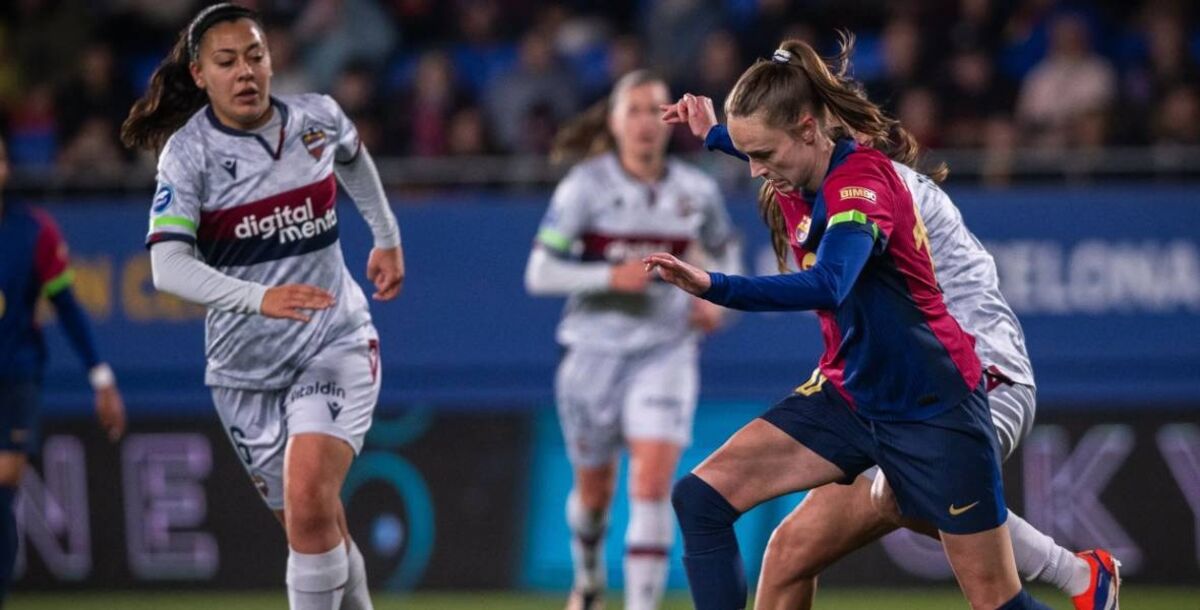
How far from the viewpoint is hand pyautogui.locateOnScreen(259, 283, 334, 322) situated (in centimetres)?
505

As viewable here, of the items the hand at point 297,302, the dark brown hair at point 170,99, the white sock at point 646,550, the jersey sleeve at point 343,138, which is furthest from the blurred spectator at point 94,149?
the hand at point 297,302

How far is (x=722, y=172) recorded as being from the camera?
9789mm

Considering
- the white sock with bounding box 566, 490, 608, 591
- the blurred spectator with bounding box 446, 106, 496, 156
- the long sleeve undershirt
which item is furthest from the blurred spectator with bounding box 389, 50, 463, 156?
the long sleeve undershirt

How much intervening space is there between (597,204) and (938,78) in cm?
329

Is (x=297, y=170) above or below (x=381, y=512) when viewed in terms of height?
above

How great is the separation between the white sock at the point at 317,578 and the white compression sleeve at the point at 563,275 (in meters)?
2.54

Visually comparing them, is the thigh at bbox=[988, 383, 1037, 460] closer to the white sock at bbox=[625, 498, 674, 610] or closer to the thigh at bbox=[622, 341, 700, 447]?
the white sock at bbox=[625, 498, 674, 610]

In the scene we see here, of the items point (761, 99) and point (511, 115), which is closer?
point (761, 99)

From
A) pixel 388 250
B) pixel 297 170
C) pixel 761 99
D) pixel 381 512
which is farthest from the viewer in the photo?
pixel 381 512

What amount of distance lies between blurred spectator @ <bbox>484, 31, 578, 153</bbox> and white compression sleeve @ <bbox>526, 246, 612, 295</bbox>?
2.85m

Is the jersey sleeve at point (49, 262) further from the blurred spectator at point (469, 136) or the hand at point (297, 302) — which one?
the blurred spectator at point (469, 136)

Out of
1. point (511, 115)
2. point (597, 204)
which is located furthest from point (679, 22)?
point (597, 204)

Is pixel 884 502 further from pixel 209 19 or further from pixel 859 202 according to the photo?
pixel 209 19

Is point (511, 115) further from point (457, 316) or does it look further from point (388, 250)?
point (388, 250)
